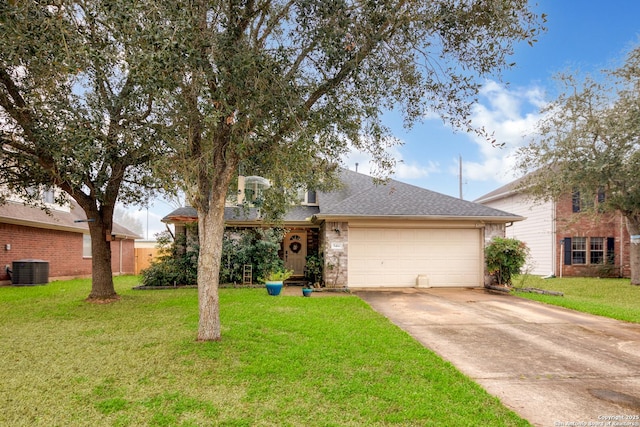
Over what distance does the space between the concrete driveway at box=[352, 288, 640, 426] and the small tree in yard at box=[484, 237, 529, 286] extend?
9.70 ft

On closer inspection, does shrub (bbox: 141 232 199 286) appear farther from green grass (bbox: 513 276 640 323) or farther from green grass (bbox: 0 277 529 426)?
green grass (bbox: 513 276 640 323)

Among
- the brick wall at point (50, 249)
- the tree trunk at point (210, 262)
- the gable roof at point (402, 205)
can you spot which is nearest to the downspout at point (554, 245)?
the gable roof at point (402, 205)

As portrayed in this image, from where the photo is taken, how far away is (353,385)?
13.5 ft

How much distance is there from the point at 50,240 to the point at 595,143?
77.6 ft

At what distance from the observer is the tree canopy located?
1420 centimetres

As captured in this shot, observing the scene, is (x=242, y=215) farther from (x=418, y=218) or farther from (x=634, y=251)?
(x=634, y=251)

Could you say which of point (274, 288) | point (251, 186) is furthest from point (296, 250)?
point (251, 186)

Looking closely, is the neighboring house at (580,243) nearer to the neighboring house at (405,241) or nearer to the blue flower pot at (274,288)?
the neighboring house at (405,241)

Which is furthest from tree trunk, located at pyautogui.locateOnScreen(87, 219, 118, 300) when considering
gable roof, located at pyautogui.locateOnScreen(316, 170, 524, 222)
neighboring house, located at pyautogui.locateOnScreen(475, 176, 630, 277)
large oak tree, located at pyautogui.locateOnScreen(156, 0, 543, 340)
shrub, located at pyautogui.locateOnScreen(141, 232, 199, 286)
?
neighboring house, located at pyautogui.locateOnScreen(475, 176, 630, 277)

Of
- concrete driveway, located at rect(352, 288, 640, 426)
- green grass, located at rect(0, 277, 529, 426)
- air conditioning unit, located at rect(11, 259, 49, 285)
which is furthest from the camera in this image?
air conditioning unit, located at rect(11, 259, 49, 285)

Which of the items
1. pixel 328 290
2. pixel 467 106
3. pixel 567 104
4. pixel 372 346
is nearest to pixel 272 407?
pixel 372 346

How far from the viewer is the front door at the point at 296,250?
16.7 metres

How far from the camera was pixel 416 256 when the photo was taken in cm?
1357

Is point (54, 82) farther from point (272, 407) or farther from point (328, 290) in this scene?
point (328, 290)
